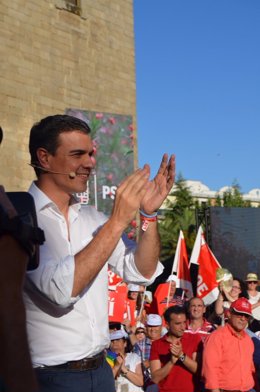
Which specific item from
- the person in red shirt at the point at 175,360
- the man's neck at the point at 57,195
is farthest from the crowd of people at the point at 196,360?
the man's neck at the point at 57,195

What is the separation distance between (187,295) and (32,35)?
24.3 ft

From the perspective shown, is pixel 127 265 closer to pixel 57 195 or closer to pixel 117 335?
pixel 57 195

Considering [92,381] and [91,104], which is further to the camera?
[91,104]

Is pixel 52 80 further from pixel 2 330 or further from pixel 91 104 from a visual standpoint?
pixel 2 330

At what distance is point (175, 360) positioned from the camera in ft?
20.9

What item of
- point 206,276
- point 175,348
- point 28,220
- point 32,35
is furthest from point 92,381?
point 32,35

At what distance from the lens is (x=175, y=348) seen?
6324 mm

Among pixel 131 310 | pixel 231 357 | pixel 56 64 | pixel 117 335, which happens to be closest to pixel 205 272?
pixel 131 310

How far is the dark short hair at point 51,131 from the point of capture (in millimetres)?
2934

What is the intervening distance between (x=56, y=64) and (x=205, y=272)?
7.10m

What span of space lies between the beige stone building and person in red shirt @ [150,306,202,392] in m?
7.91

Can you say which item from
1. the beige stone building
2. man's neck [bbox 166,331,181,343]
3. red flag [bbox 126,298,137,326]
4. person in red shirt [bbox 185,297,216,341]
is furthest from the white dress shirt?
the beige stone building

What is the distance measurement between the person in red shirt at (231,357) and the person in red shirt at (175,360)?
7.4 inches

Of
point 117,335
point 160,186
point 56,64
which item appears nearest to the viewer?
point 160,186
